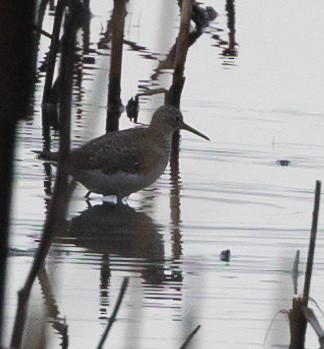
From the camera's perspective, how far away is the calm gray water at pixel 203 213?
450 cm

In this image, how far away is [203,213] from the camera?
6.93 m

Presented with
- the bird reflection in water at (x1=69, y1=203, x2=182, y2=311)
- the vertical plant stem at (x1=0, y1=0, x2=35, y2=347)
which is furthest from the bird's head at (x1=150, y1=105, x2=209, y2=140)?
the vertical plant stem at (x1=0, y1=0, x2=35, y2=347)

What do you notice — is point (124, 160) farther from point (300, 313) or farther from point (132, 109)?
point (300, 313)

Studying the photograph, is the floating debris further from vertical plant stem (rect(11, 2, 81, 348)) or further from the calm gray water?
vertical plant stem (rect(11, 2, 81, 348))

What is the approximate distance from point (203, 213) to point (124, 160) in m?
0.82

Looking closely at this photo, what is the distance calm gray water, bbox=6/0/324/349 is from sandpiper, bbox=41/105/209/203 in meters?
0.13

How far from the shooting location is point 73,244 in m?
6.08

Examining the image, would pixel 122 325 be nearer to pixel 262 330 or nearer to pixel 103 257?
pixel 262 330

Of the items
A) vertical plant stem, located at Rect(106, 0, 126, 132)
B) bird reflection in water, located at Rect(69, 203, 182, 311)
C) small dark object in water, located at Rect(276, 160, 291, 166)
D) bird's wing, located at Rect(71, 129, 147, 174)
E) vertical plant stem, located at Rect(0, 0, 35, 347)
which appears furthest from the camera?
vertical plant stem, located at Rect(106, 0, 126, 132)

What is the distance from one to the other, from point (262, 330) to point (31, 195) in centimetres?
257

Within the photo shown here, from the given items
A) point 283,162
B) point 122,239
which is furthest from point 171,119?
point 122,239

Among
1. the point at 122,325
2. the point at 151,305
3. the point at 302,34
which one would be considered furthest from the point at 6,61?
the point at 302,34

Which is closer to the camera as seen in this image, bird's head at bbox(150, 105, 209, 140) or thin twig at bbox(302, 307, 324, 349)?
thin twig at bbox(302, 307, 324, 349)

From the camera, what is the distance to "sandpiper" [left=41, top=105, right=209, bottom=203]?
722 centimetres
